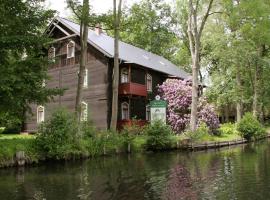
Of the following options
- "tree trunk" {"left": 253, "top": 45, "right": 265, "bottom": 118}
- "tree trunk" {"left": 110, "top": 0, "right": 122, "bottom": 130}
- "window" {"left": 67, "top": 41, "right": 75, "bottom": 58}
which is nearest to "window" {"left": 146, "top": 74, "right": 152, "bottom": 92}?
"window" {"left": 67, "top": 41, "right": 75, "bottom": 58}

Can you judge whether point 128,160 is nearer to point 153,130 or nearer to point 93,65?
point 153,130

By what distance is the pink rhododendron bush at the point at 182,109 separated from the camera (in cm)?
3733

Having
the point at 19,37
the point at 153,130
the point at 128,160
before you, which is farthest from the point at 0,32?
the point at 153,130

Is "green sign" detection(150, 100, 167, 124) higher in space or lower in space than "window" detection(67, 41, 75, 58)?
lower

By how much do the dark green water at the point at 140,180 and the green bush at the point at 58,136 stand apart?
1050 mm

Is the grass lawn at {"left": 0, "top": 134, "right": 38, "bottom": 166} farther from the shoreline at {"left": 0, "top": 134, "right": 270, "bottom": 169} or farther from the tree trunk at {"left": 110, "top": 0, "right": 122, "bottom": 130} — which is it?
the tree trunk at {"left": 110, "top": 0, "right": 122, "bottom": 130}

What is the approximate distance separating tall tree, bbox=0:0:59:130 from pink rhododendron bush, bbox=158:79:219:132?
17265 mm

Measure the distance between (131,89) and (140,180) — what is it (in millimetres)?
21144

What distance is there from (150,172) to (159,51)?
44.4 m

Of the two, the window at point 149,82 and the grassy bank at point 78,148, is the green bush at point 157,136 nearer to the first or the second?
the grassy bank at point 78,148

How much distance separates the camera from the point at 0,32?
20.3m

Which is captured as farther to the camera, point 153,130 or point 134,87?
point 134,87

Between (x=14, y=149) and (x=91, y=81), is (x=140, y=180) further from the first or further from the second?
(x=91, y=81)

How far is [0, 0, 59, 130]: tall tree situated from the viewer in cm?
1964
